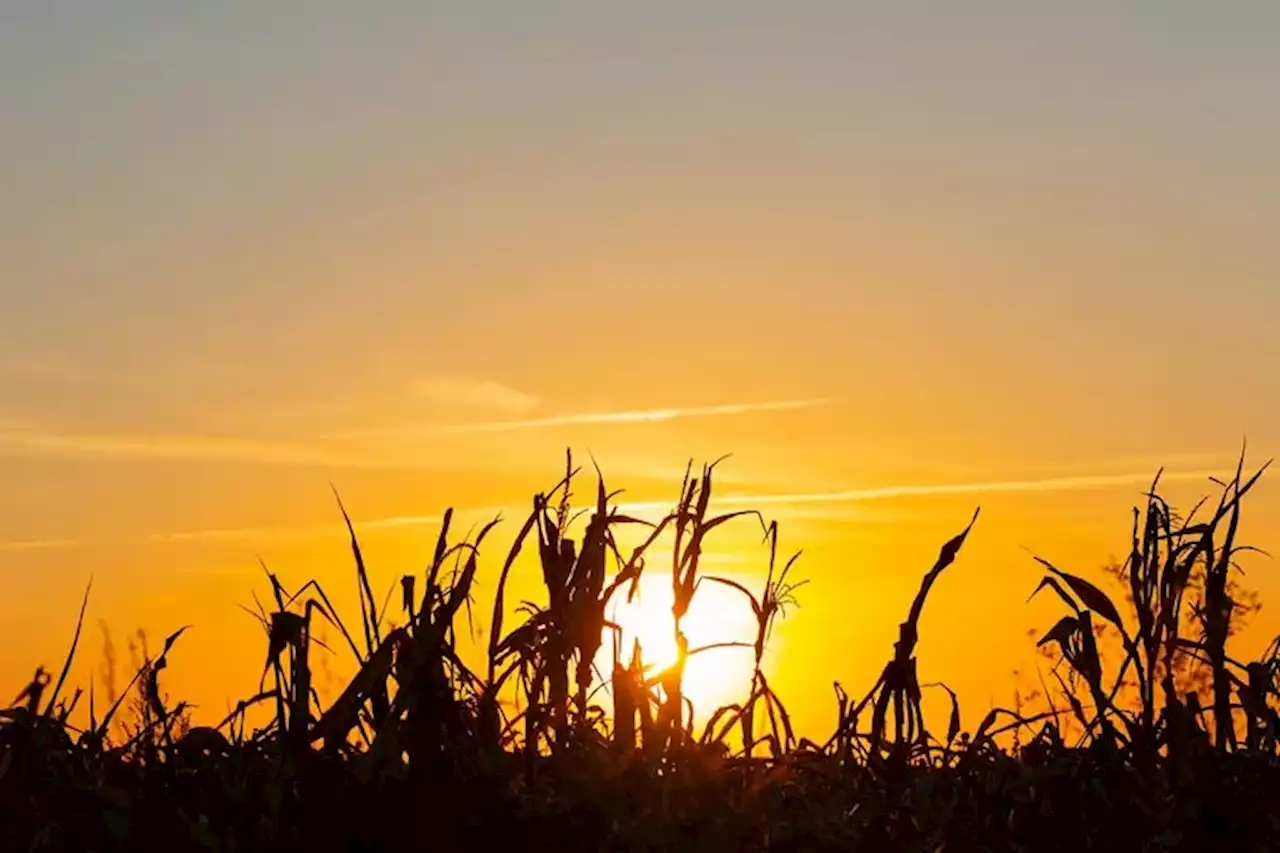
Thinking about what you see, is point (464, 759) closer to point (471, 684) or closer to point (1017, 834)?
point (471, 684)

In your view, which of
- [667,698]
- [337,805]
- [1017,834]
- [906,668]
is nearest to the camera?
[337,805]

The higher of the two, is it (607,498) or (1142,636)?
(607,498)

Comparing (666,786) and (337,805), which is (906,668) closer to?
(666,786)

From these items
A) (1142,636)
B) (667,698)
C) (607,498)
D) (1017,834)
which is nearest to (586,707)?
(667,698)

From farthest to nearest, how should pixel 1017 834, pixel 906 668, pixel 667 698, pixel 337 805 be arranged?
1. pixel 906 668
2. pixel 667 698
3. pixel 1017 834
4. pixel 337 805

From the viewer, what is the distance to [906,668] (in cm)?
491

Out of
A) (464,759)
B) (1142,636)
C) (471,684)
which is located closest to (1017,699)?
(1142,636)

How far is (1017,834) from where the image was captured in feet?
12.9

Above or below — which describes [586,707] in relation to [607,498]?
below

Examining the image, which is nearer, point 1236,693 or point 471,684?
point 471,684

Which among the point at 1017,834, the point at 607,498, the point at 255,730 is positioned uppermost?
the point at 607,498

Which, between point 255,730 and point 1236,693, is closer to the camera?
point 255,730

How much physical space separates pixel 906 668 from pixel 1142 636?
69 centimetres

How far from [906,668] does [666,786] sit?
1.39 m
